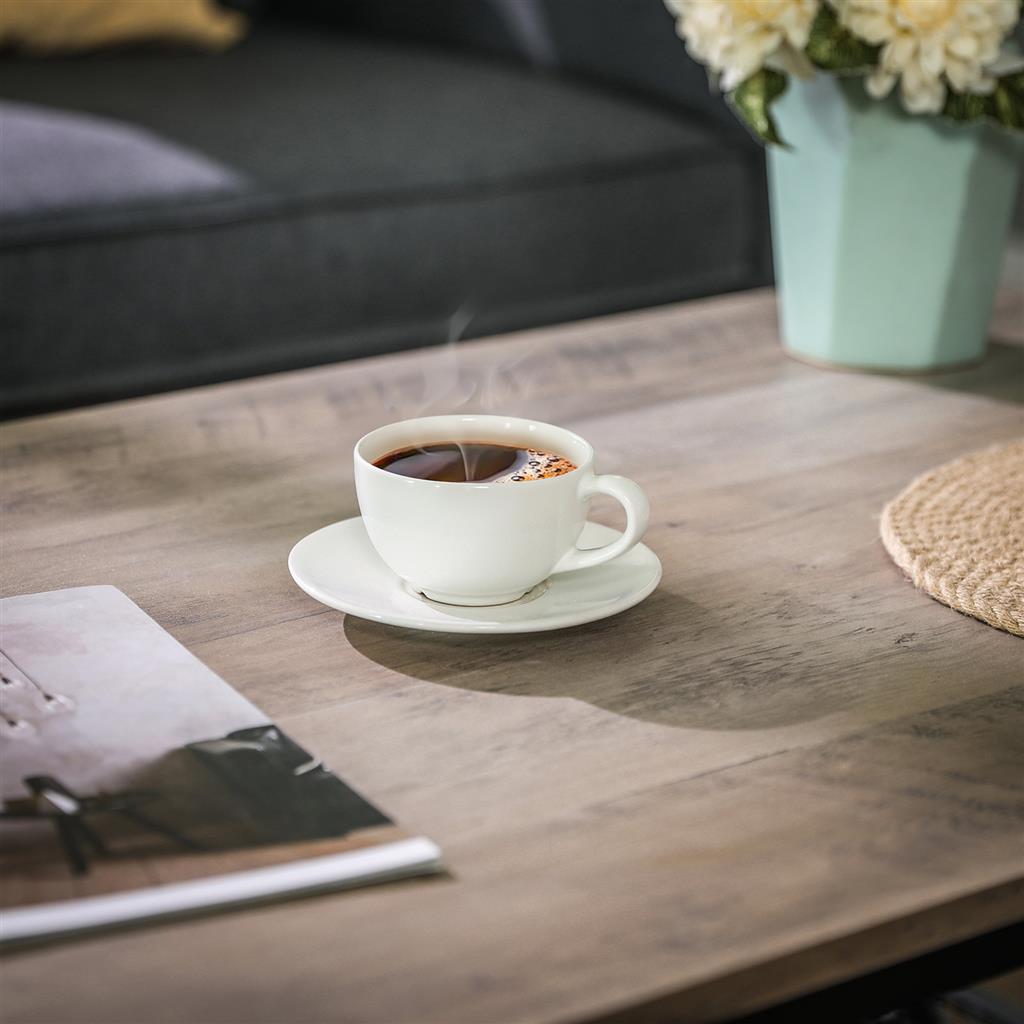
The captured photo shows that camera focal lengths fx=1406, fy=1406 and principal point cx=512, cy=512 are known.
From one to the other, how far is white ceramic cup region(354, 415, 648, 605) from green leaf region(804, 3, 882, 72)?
1.47ft

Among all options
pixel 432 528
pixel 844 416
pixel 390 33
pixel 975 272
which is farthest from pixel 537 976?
pixel 390 33

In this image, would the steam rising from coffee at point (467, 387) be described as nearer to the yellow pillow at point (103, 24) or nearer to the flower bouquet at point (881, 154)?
the flower bouquet at point (881, 154)

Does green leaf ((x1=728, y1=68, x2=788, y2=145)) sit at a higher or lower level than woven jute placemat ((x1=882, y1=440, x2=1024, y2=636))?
higher

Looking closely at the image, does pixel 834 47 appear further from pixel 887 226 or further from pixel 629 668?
pixel 629 668

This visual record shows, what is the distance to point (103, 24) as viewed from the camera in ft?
6.72

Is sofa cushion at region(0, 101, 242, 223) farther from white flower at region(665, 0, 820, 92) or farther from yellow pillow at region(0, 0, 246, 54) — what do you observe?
white flower at region(665, 0, 820, 92)

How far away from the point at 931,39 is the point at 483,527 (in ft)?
1.80

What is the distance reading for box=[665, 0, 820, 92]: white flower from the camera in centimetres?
94

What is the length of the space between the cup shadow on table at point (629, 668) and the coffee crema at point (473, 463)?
72 mm

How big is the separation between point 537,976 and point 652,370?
2.24 ft

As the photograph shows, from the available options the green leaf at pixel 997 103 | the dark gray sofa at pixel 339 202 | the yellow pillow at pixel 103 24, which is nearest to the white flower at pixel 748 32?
the green leaf at pixel 997 103

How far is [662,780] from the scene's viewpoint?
0.52 m

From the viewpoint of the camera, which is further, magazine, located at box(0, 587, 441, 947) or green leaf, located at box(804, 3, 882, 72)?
green leaf, located at box(804, 3, 882, 72)

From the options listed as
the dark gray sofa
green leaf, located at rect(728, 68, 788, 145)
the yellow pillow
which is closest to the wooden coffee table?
green leaf, located at rect(728, 68, 788, 145)
